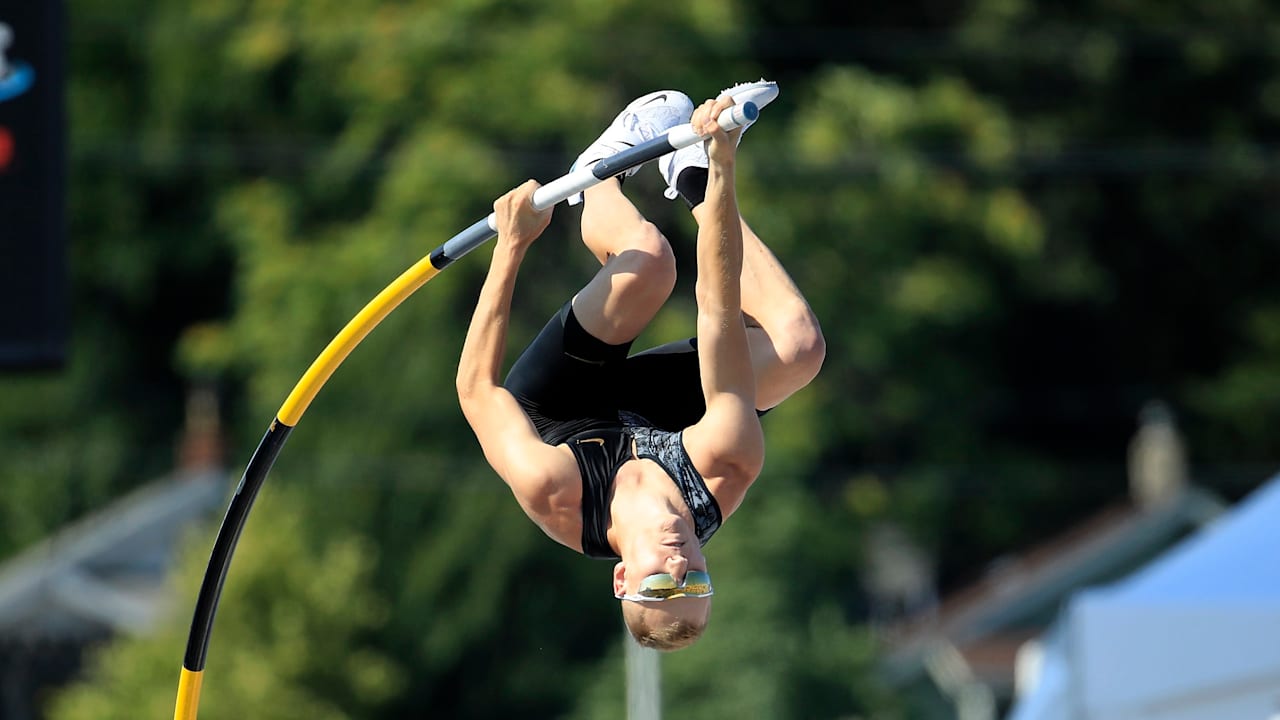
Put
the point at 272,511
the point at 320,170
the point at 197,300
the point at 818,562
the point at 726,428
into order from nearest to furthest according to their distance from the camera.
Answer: the point at 726,428
the point at 272,511
the point at 818,562
the point at 320,170
the point at 197,300

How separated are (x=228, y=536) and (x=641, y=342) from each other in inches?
470

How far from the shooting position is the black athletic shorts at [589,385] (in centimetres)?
527

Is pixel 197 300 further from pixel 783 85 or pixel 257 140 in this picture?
pixel 783 85

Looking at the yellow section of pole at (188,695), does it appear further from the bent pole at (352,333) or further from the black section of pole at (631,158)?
the black section of pole at (631,158)

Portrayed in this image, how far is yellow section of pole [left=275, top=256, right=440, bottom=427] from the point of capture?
5.26 metres

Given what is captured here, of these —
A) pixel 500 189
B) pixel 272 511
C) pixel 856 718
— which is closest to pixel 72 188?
pixel 500 189

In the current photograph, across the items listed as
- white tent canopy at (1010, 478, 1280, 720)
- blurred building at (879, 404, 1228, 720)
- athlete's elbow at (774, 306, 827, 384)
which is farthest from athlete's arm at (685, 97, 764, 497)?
blurred building at (879, 404, 1228, 720)

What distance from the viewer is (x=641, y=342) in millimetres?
17484

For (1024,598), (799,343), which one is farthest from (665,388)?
(1024,598)

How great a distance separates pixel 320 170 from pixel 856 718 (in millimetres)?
8874

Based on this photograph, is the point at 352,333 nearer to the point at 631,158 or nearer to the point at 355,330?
the point at 355,330

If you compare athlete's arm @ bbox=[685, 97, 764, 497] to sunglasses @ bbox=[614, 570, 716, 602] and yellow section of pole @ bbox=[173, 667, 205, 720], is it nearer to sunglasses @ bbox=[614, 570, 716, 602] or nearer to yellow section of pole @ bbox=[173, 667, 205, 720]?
sunglasses @ bbox=[614, 570, 716, 602]

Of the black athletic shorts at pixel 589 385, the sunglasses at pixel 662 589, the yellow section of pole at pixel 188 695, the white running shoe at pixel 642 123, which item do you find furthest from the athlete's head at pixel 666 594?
the yellow section of pole at pixel 188 695

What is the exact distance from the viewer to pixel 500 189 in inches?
749
